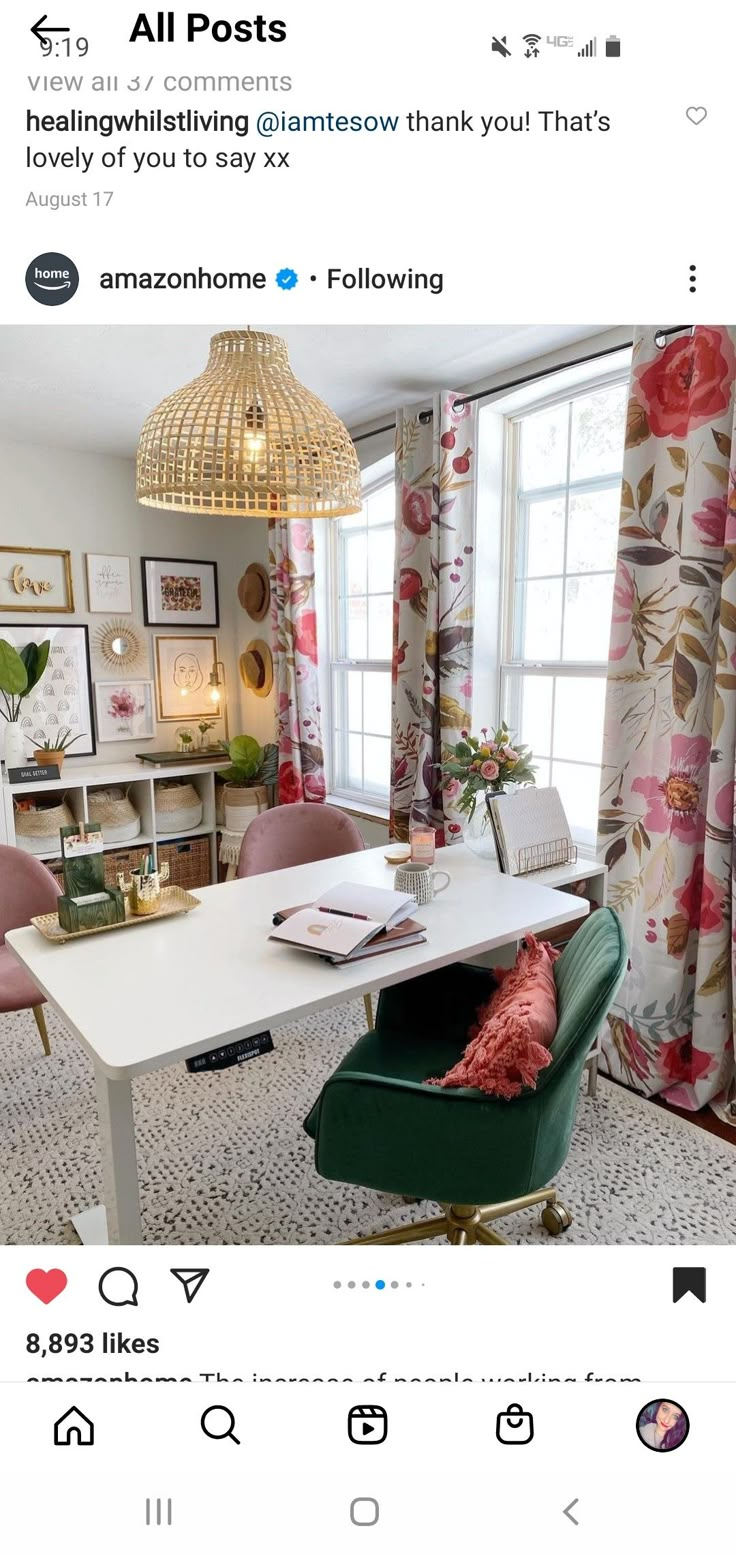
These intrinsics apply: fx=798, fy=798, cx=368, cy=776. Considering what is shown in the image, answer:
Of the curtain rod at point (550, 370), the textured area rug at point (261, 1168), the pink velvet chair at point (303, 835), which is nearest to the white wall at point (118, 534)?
the curtain rod at point (550, 370)

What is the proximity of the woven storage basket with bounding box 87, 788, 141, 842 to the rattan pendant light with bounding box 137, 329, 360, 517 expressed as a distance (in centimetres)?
219

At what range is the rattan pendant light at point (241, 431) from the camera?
1.37 m

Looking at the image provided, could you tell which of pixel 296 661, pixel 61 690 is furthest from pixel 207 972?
pixel 61 690

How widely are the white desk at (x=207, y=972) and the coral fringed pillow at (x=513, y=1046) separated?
0.21 meters

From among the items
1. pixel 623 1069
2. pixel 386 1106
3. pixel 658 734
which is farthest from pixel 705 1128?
pixel 386 1106

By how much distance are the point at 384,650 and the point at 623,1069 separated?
188 centimetres

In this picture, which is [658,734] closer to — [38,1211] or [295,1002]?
[295,1002]

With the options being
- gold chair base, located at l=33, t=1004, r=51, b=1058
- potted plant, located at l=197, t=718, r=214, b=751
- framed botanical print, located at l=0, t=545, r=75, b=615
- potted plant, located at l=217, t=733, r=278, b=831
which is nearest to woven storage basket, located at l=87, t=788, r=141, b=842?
potted plant, located at l=217, t=733, r=278, b=831

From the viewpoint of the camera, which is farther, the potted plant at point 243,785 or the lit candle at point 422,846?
the potted plant at point 243,785

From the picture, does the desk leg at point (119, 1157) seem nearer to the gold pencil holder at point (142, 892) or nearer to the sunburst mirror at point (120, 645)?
the gold pencil holder at point (142, 892)

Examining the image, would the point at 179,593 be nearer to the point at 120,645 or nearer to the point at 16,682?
the point at 120,645
